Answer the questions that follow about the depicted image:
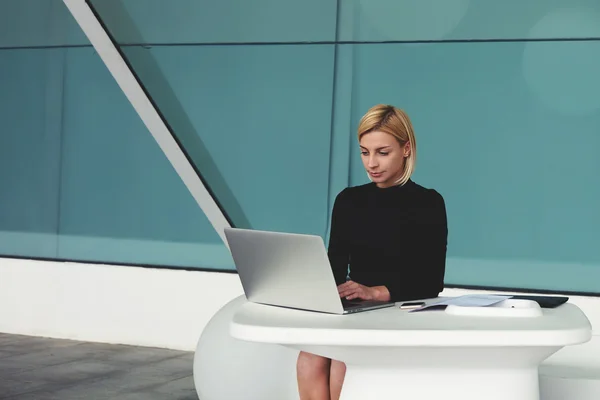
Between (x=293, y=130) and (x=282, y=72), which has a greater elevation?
(x=282, y=72)

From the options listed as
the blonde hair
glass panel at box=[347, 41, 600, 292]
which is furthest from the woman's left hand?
glass panel at box=[347, 41, 600, 292]

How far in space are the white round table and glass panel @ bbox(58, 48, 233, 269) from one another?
147 inches

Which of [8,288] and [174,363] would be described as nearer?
[174,363]

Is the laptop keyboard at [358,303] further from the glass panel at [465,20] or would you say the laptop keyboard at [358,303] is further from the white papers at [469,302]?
the glass panel at [465,20]

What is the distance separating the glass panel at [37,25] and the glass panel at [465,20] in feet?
6.36

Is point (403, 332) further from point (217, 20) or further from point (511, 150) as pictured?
point (217, 20)

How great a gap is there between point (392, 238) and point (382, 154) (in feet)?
0.91

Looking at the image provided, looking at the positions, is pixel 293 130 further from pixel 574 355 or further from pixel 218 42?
pixel 574 355

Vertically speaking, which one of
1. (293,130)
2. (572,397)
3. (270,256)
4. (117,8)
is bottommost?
(572,397)

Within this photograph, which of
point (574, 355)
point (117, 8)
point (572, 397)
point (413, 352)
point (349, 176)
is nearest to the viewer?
Result: point (413, 352)

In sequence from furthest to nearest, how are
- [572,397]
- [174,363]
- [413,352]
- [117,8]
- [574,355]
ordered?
[117,8] → [174,363] → [574,355] → [572,397] → [413,352]

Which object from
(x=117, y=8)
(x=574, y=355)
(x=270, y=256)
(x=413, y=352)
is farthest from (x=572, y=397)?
(x=117, y=8)

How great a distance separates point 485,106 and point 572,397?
8.44 ft

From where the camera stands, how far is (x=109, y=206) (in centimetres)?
628
